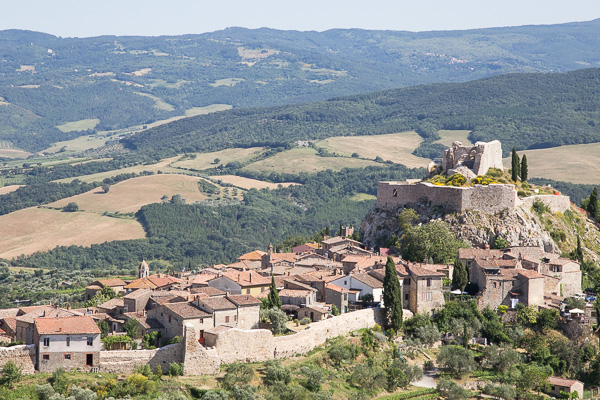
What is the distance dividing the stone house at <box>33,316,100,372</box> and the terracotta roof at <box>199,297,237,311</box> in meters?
7.71

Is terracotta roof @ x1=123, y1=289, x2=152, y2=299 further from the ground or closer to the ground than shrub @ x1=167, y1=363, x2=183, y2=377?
further from the ground

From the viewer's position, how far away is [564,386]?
2368 inches

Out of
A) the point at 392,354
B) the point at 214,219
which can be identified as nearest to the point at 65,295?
the point at 392,354

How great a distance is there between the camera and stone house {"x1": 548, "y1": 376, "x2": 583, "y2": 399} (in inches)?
2366

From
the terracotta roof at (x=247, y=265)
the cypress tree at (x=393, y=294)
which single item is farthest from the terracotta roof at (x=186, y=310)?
the terracotta roof at (x=247, y=265)

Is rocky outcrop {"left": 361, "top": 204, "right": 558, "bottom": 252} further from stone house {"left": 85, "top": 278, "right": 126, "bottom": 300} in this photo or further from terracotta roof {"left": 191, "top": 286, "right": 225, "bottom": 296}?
terracotta roof {"left": 191, "top": 286, "right": 225, "bottom": 296}

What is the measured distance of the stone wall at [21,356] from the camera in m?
48.4

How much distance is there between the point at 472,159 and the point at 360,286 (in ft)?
92.3

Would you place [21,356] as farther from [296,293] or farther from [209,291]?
[296,293]

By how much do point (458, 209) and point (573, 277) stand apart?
12.7m

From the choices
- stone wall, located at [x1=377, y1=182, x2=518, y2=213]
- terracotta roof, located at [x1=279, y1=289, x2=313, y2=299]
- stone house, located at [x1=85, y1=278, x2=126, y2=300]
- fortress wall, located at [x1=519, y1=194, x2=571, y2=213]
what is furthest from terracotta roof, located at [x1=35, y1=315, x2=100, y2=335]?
fortress wall, located at [x1=519, y1=194, x2=571, y2=213]

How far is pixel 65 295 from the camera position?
99188 millimetres

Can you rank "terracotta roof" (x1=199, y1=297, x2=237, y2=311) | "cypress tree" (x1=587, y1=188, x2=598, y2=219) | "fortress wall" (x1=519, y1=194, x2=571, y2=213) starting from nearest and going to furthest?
"terracotta roof" (x1=199, y1=297, x2=237, y2=311)
"fortress wall" (x1=519, y1=194, x2=571, y2=213)
"cypress tree" (x1=587, y1=188, x2=598, y2=219)

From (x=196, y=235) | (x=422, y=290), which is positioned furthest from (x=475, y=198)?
(x=196, y=235)
